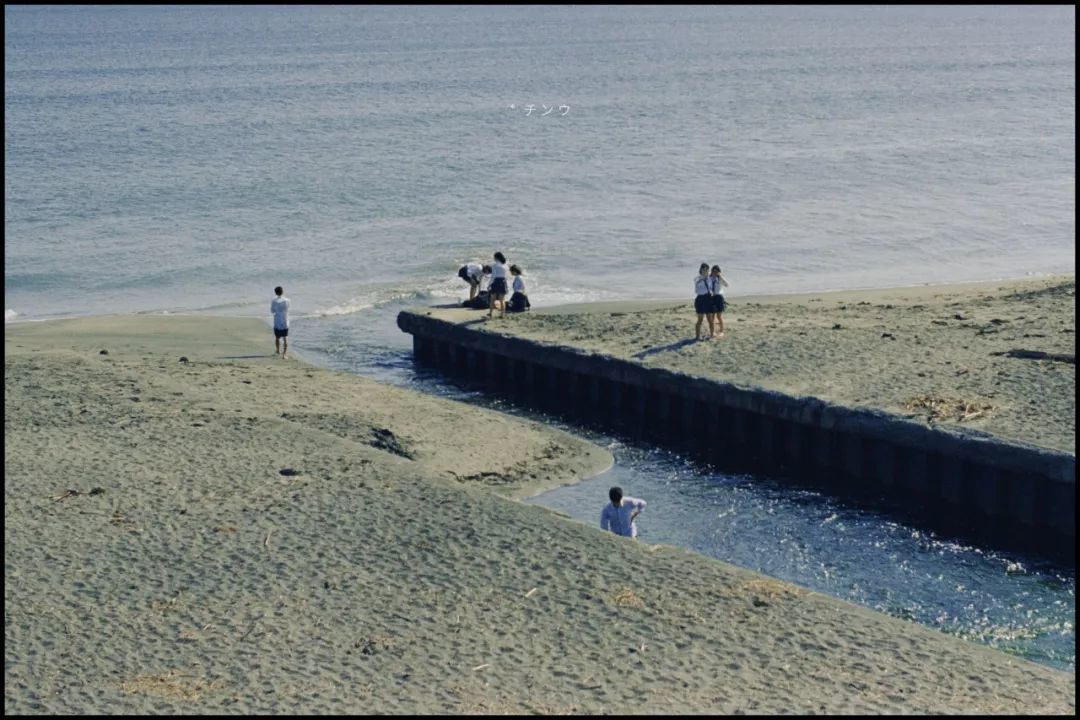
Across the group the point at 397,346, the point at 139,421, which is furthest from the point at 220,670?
the point at 397,346

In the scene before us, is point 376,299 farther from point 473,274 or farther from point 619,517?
point 619,517

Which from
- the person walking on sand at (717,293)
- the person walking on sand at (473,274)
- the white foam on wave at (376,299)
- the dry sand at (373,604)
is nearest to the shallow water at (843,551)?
the dry sand at (373,604)

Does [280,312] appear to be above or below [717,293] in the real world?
below

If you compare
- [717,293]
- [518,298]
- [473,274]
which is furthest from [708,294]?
[473,274]

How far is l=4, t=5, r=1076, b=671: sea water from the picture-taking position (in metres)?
24.4

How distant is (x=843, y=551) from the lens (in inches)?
915

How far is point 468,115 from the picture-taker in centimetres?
9331

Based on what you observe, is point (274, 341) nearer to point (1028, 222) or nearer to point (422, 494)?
point (422, 494)

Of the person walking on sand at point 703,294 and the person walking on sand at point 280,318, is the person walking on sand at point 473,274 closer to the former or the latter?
the person walking on sand at point 280,318

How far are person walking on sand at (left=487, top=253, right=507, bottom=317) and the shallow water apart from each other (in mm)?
6478

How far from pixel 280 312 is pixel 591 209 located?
27052 millimetres

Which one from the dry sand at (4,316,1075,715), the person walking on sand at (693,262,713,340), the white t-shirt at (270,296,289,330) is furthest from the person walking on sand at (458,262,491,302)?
the dry sand at (4,316,1075,715)

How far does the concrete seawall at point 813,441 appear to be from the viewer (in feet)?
78.0

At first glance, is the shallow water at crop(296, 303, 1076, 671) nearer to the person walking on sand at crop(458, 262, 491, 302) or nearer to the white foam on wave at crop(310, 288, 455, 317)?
the person walking on sand at crop(458, 262, 491, 302)
